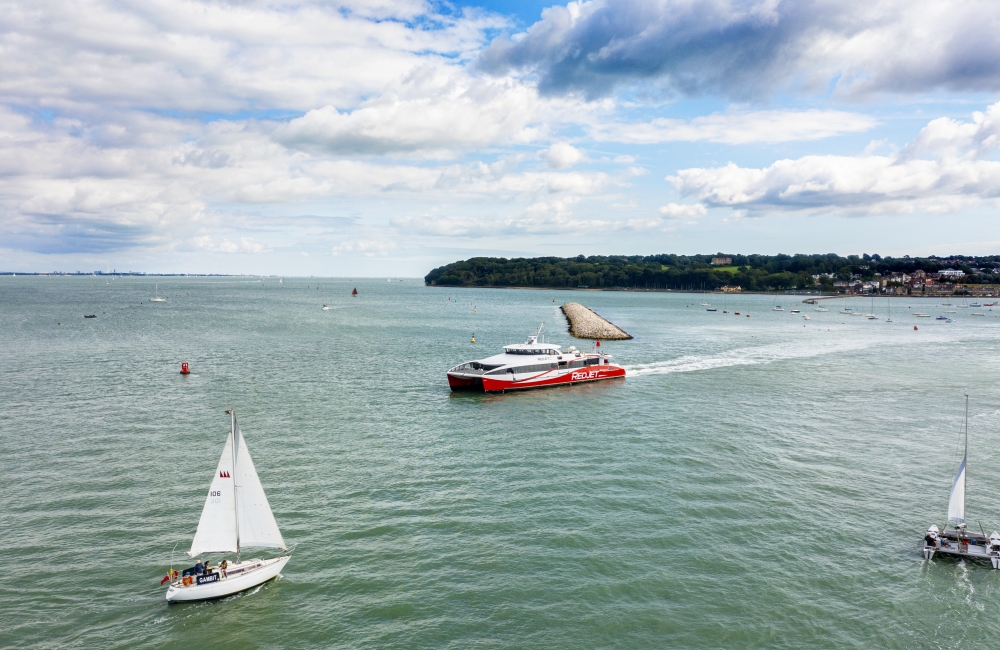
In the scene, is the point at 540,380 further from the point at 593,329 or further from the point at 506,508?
the point at 593,329

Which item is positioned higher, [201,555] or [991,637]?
[201,555]

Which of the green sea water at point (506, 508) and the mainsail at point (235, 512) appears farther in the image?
the mainsail at point (235, 512)

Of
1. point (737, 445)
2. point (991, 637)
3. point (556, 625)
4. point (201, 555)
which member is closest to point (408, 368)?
point (737, 445)

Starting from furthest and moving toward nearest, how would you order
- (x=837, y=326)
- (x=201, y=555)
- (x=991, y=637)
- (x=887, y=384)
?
(x=837, y=326) → (x=887, y=384) → (x=201, y=555) → (x=991, y=637)

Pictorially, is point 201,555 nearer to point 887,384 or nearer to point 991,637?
point 991,637

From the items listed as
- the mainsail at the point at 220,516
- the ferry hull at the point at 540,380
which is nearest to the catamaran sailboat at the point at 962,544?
the mainsail at the point at 220,516

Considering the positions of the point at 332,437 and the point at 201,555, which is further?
the point at 332,437

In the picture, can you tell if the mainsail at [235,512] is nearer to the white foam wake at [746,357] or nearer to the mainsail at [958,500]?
the mainsail at [958,500]

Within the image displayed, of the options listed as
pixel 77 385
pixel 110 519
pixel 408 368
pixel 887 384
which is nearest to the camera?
pixel 110 519
